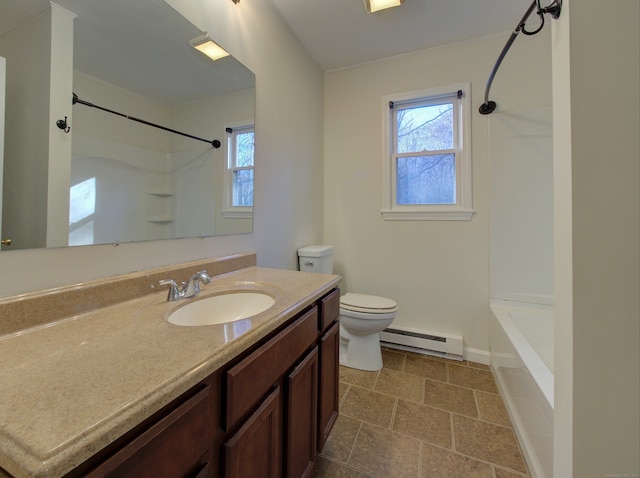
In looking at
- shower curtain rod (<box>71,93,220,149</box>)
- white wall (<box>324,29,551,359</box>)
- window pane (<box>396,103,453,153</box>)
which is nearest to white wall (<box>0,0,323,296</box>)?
shower curtain rod (<box>71,93,220,149</box>)

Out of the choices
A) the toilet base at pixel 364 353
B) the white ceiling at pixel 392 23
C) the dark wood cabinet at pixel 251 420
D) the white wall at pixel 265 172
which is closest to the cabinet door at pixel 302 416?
the dark wood cabinet at pixel 251 420

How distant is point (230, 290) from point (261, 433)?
1.77 feet

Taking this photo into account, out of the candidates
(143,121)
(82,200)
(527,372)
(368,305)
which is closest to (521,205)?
(527,372)

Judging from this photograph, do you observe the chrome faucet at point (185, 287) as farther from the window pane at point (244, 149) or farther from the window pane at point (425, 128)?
the window pane at point (425, 128)

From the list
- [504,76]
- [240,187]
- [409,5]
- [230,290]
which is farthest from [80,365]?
[504,76]

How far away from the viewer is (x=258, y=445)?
734 mm

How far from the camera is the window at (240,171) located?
1449 mm

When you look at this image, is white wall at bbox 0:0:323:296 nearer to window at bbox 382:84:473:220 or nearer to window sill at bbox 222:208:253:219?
window sill at bbox 222:208:253:219

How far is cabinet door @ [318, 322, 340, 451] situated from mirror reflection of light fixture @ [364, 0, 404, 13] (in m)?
1.85

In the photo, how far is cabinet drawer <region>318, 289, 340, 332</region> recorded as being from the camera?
1125 millimetres

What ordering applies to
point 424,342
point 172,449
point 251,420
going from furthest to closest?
point 424,342
point 251,420
point 172,449

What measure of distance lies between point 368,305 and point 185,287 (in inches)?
50.8

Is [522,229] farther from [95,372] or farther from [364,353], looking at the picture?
[95,372]

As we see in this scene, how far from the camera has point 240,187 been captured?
1512 mm
